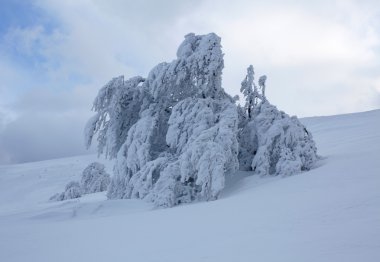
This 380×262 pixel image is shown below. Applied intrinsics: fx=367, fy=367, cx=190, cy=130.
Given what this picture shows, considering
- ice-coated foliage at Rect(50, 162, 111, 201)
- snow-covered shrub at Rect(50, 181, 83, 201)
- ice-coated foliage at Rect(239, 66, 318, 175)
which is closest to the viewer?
ice-coated foliage at Rect(239, 66, 318, 175)

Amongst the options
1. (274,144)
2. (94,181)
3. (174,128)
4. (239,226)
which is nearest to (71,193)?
(94,181)

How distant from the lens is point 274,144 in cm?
1188

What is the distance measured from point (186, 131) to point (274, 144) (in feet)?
9.44

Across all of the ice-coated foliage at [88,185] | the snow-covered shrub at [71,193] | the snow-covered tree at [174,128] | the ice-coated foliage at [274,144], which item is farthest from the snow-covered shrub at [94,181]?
the ice-coated foliage at [274,144]

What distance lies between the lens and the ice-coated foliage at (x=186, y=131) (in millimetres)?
10469

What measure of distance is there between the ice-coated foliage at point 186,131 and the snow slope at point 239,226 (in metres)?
0.79

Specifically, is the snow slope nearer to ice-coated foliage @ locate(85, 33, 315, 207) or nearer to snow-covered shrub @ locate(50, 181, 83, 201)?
ice-coated foliage @ locate(85, 33, 315, 207)

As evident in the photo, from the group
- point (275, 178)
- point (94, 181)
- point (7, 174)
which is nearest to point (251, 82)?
point (275, 178)

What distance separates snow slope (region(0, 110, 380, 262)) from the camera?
17.0ft

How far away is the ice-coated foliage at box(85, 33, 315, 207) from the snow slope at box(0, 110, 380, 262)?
30.9 inches

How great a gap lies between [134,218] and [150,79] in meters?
6.01

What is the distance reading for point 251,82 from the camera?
13.8 meters

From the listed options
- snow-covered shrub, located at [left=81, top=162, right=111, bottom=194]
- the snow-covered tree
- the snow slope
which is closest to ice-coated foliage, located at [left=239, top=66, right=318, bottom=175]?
the snow slope

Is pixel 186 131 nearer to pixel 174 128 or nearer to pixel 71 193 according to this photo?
pixel 174 128
